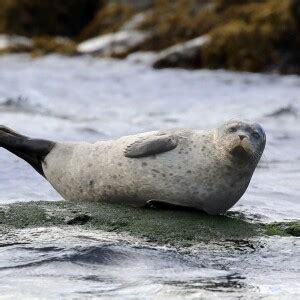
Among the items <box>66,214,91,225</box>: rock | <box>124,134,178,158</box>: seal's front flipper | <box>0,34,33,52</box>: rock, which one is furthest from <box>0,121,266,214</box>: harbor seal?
<box>0,34,33,52</box>: rock

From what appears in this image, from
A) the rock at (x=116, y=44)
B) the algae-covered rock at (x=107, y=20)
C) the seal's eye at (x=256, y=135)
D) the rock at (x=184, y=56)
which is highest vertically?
the algae-covered rock at (x=107, y=20)

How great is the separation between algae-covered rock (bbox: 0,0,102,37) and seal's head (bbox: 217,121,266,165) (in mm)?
22364

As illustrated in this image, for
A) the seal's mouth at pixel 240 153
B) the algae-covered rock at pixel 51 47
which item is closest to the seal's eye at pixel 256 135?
the seal's mouth at pixel 240 153

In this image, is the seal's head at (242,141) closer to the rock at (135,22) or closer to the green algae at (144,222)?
the green algae at (144,222)

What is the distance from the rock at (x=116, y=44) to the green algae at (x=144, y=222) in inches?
685

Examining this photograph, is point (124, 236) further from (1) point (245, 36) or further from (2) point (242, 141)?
(1) point (245, 36)

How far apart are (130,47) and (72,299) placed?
19535 mm

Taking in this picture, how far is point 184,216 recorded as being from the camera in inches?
232

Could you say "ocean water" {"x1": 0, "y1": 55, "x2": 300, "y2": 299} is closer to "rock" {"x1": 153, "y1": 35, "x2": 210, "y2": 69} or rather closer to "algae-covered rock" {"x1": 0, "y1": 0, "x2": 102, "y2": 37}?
"rock" {"x1": 153, "y1": 35, "x2": 210, "y2": 69}

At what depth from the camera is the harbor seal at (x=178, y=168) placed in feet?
19.5

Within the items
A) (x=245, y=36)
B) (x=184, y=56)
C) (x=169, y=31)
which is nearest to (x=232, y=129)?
(x=245, y=36)

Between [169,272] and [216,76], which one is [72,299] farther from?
[216,76]

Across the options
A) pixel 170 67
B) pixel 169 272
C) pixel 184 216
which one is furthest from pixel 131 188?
pixel 170 67

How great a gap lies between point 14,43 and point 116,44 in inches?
122
